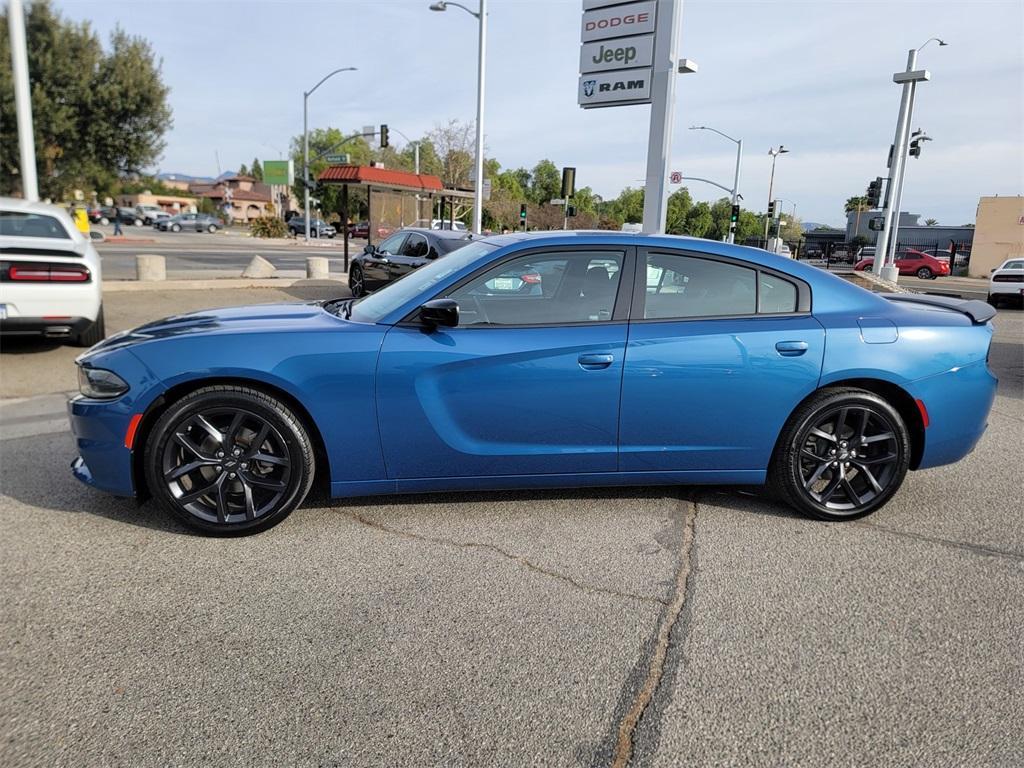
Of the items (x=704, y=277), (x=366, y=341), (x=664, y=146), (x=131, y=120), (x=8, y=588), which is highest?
(x=131, y=120)

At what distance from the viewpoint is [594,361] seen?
3525 mm

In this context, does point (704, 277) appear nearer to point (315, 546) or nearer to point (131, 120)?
point (315, 546)

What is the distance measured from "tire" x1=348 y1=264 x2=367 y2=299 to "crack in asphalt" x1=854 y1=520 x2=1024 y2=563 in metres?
11.1

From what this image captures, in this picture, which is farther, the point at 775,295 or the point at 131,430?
the point at 775,295

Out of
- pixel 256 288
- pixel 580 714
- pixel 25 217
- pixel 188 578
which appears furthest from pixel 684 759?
pixel 256 288

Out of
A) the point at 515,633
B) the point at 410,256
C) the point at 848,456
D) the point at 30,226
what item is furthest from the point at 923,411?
the point at 410,256

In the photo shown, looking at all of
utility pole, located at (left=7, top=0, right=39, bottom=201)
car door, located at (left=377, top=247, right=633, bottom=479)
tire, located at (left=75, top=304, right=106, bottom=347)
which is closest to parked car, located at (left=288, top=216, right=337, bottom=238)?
utility pole, located at (left=7, top=0, right=39, bottom=201)

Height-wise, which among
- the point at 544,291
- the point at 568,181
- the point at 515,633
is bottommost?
the point at 515,633

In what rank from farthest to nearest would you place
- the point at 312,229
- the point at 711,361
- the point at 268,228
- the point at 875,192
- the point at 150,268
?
the point at 312,229, the point at 268,228, the point at 875,192, the point at 150,268, the point at 711,361

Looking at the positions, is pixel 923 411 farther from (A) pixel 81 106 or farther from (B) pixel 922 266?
(B) pixel 922 266

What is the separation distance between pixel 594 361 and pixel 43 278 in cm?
579

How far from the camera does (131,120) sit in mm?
30297

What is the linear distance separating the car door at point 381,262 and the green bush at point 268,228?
135ft

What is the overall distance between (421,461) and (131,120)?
33.0 meters
